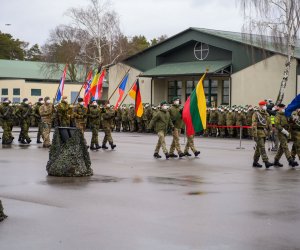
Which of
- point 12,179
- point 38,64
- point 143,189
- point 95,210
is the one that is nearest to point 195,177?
point 143,189

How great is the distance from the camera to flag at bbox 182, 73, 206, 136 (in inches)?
754

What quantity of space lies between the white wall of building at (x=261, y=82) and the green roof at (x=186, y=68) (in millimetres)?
1457

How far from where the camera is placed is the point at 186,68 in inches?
1781

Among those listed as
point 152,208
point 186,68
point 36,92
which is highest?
point 186,68

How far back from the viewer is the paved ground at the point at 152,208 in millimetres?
7789

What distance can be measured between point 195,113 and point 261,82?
896 inches

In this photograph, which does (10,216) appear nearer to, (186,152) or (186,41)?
(186,152)

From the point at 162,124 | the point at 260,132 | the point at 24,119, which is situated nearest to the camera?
the point at 260,132

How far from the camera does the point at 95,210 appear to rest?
384 inches

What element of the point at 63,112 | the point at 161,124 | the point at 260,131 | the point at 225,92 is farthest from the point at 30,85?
the point at 260,131

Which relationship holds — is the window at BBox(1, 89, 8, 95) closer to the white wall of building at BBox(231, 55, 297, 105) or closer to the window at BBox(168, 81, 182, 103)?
the window at BBox(168, 81, 182, 103)

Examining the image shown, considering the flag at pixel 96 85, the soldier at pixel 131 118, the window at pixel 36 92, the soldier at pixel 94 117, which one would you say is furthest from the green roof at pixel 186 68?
the soldier at pixel 94 117

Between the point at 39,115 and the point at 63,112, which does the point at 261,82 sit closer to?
the point at 39,115

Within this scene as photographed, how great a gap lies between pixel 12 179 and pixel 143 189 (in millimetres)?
3084
